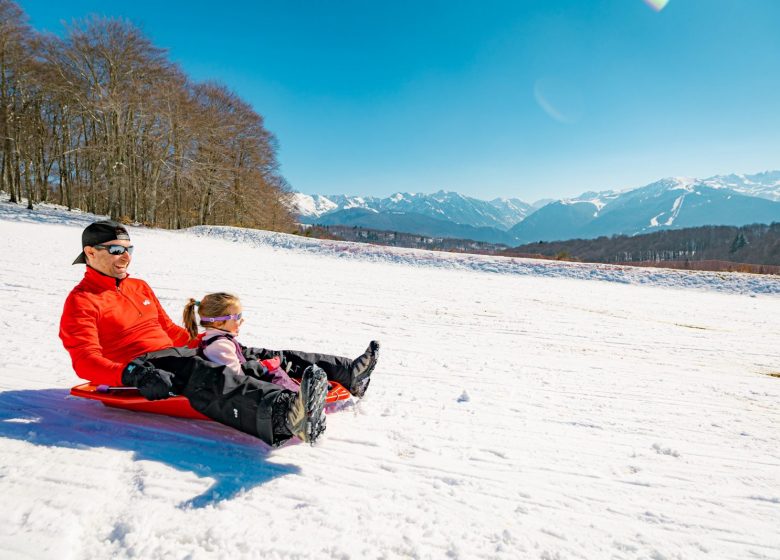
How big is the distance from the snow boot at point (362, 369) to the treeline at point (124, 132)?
2468 cm

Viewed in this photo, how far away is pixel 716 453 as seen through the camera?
2715 millimetres

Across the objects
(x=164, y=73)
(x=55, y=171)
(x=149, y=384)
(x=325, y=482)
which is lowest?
(x=325, y=482)

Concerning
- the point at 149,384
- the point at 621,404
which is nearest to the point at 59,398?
the point at 149,384

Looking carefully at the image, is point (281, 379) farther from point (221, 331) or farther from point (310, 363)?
point (221, 331)

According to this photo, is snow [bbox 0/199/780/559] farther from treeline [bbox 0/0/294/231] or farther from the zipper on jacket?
treeline [bbox 0/0/294/231]

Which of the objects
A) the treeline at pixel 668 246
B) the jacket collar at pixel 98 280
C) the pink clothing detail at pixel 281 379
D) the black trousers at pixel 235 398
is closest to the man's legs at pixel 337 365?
the pink clothing detail at pixel 281 379

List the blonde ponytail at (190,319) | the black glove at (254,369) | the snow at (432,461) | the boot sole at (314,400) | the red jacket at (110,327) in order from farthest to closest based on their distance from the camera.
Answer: the blonde ponytail at (190,319) → the black glove at (254,369) → the red jacket at (110,327) → the boot sole at (314,400) → the snow at (432,461)

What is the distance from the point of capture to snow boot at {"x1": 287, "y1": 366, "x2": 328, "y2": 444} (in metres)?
2.13

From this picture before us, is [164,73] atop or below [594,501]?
atop

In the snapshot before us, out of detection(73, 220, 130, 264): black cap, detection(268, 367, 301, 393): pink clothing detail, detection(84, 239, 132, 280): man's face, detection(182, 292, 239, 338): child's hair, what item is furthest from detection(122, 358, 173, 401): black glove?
detection(73, 220, 130, 264): black cap

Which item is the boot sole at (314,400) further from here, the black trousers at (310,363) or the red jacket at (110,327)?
the red jacket at (110,327)

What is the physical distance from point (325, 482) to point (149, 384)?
119 centimetres

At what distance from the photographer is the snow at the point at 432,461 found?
1.76m

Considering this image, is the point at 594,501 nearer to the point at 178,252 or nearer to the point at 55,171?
the point at 178,252
